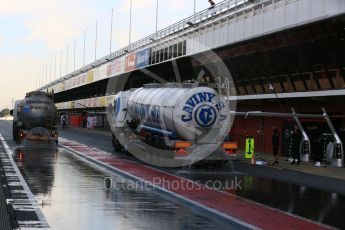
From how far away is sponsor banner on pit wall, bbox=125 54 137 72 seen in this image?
52794 mm

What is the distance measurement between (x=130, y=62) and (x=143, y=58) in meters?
4.95

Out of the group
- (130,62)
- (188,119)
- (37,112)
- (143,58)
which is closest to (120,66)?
(130,62)

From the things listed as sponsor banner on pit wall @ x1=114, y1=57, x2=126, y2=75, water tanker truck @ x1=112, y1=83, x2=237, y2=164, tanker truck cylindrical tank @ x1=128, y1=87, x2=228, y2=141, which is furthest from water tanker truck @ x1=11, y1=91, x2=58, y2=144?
sponsor banner on pit wall @ x1=114, y1=57, x2=126, y2=75

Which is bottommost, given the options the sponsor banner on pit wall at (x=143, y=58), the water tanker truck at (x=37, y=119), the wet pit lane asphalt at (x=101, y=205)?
the wet pit lane asphalt at (x=101, y=205)

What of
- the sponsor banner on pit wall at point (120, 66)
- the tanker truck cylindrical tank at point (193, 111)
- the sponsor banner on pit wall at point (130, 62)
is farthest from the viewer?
the sponsor banner on pit wall at point (120, 66)

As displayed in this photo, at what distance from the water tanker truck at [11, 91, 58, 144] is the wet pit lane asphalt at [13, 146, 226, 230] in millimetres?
14533

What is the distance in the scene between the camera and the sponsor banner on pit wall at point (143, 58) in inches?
1892

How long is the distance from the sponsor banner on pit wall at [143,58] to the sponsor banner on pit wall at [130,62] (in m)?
1.15

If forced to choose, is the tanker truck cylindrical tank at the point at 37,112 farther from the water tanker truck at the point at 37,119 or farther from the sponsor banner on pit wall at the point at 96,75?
the sponsor banner on pit wall at the point at 96,75

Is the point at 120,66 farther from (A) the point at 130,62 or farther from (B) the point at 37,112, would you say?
(B) the point at 37,112

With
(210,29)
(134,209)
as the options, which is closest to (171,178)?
(134,209)

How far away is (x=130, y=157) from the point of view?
1040 inches

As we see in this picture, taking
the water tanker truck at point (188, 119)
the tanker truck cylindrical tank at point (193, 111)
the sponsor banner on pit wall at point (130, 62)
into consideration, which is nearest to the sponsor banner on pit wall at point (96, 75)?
the sponsor banner on pit wall at point (130, 62)

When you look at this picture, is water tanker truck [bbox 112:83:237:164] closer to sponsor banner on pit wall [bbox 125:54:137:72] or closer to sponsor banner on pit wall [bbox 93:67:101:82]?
sponsor banner on pit wall [bbox 125:54:137:72]
